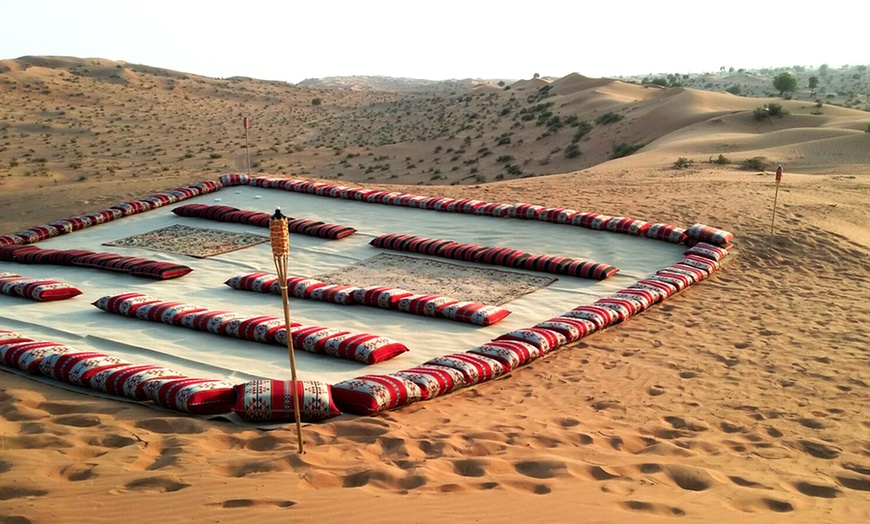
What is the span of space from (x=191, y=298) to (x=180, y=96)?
43938 millimetres

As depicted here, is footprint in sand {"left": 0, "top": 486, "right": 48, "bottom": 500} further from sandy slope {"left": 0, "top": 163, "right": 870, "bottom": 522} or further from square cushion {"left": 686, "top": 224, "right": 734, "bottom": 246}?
square cushion {"left": 686, "top": 224, "right": 734, "bottom": 246}

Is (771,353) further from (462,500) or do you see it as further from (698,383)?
A: (462,500)

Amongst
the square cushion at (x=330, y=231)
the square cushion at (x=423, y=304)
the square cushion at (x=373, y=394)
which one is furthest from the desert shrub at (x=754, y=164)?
the square cushion at (x=373, y=394)

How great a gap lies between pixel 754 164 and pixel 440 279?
11.4 meters

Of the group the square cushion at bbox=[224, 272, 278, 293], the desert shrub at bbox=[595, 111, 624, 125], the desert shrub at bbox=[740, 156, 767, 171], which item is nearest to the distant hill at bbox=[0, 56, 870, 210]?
the desert shrub at bbox=[595, 111, 624, 125]

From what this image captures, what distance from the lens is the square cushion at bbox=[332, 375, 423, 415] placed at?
18.7 ft

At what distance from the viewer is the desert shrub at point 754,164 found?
1819 cm

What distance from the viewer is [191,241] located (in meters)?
11.8

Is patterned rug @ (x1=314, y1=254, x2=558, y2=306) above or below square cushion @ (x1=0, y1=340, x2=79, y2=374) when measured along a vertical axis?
above

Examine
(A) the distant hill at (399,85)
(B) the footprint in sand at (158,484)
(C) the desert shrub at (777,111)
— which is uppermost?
(A) the distant hill at (399,85)

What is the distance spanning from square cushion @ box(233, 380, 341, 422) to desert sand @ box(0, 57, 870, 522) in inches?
→ 5.8

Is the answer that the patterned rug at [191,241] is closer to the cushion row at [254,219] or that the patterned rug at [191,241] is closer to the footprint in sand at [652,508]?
the cushion row at [254,219]

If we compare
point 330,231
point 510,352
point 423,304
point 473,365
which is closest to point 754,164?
point 330,231

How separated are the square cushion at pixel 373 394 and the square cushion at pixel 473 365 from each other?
595 mm
